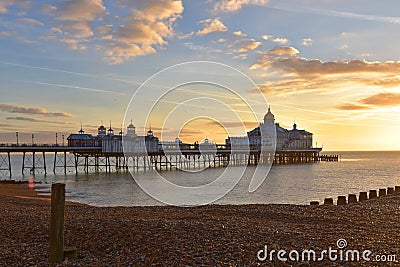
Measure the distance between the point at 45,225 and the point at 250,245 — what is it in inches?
167

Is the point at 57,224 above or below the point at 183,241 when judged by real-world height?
above

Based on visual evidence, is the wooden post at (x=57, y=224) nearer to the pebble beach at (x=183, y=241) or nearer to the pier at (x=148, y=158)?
the pebble beach at (x=183, y=241)

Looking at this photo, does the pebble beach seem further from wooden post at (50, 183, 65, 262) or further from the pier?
the pier

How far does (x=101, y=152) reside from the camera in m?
60.2

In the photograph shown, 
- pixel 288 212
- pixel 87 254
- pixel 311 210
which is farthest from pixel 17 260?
pixel 311 210

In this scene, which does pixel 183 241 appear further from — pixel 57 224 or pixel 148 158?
pixel 148 158

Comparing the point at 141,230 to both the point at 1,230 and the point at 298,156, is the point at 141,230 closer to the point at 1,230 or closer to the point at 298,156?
the point at 1,230

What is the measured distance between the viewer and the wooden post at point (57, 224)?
5.66 m

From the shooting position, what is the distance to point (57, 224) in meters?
5.71

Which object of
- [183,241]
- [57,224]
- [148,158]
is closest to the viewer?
[57,224]

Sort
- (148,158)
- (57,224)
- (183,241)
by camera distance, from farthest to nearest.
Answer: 1. (148,158)
2. (183,241)
3. (57,224)

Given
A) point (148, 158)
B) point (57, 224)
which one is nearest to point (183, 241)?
point (57, 224)

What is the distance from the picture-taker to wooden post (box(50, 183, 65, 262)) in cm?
566

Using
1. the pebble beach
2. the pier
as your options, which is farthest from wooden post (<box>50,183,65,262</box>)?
the pier
